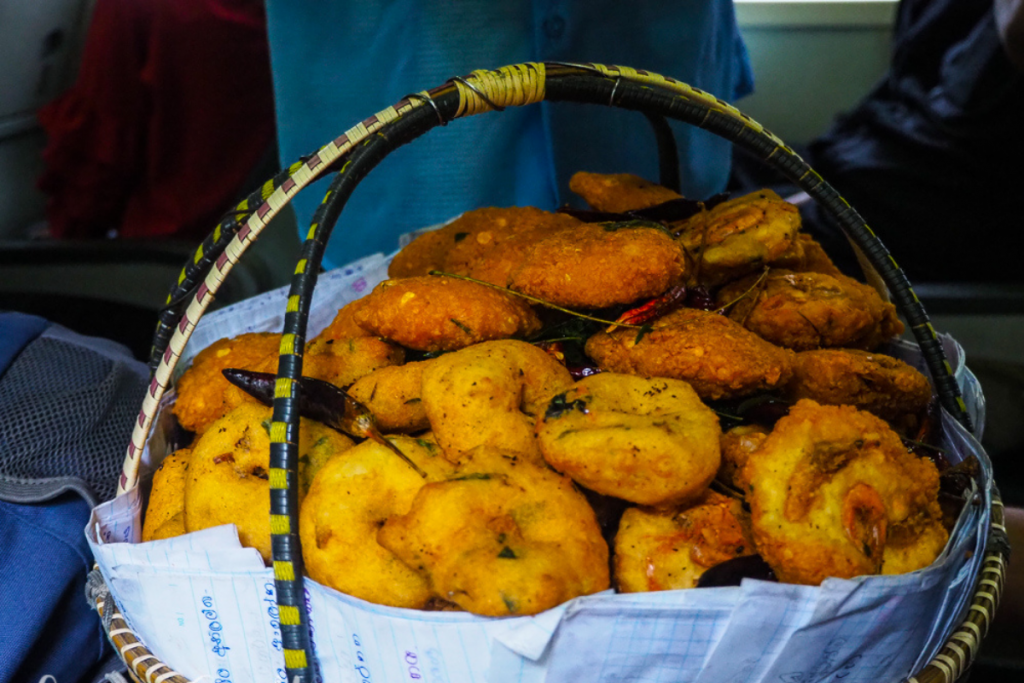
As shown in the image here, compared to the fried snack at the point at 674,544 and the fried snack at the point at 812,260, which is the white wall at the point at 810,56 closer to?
the fried snack at the point at 812,260

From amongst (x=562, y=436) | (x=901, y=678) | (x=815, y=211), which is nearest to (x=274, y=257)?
(x=815, y=211)

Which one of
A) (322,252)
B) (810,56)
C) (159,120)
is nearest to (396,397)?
(322,252)

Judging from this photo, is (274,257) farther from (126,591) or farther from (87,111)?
(126,591)

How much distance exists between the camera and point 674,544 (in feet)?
2.71

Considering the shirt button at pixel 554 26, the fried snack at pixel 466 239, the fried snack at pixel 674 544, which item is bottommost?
the fried snack at pixel 674 544

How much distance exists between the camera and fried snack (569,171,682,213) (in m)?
1.29

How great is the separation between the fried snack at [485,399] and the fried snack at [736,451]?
0.23 metres

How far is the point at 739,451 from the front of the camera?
920mm

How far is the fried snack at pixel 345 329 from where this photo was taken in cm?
113

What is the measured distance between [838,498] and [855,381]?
26cm

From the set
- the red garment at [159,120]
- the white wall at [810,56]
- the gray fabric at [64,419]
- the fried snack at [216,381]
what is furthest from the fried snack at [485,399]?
the white wall at [810,56]

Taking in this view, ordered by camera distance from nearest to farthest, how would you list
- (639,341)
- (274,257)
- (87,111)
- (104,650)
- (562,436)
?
(562,436), (639,341), (104,650), (87,111), (274,257)

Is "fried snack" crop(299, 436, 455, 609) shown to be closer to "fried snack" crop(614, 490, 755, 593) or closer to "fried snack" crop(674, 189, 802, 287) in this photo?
"fried snack" crop(614, 490, 755, 593)

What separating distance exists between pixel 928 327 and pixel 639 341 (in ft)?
1.47
